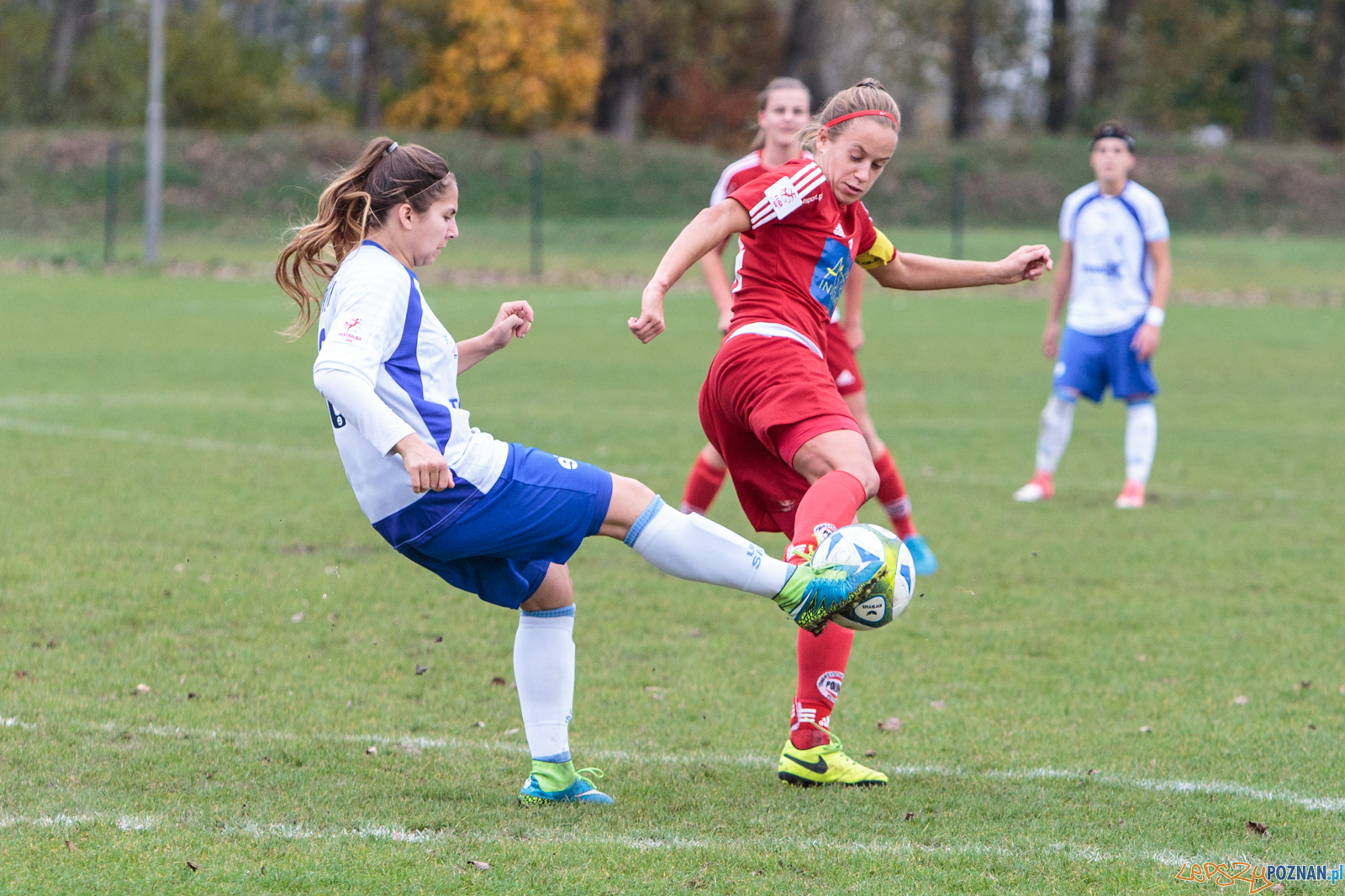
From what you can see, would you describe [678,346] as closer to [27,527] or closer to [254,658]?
[27,527]

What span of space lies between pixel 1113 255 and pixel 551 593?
5949mm

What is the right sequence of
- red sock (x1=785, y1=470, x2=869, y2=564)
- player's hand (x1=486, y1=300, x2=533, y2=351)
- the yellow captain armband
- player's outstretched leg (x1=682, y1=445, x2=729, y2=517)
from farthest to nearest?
player's outstretched leg (x1=682, y1=445, x2=729, y2=517) → the yellow captain armband → player's hand (x1=486, y1=300, x2=533, y2=351) → red sock (x1=785, y1=470, x2=869, y2=564)

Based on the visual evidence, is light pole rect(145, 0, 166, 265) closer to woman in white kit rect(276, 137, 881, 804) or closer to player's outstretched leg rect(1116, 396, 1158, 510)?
player's outstretched leg rect(1116, 396, 1158, 510)

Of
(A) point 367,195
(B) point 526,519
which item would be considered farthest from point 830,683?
(A) point 367,195

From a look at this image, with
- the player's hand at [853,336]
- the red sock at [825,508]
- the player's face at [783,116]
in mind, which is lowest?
the red sock at [825,508]

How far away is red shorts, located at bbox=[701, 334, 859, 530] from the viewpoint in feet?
13.7

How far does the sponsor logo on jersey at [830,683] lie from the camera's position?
13.9ft

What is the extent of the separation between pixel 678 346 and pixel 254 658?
40.4ft

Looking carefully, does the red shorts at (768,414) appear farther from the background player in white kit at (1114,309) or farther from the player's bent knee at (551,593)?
the background player in white kit at (1114,309)

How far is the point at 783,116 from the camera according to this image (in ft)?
22.2

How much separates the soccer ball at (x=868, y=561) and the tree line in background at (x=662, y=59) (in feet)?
120

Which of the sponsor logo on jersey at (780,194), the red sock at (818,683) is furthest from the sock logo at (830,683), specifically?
the sponsor logo on jersey at (780,194)

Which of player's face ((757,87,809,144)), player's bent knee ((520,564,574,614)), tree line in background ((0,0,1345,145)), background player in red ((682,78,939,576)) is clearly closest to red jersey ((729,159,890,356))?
player's bent knee ((520,564,574,614))

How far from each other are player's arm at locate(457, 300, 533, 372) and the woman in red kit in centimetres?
39
